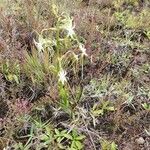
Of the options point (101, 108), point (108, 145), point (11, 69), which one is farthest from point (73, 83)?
point (108, 145)

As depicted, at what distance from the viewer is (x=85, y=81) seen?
10.4 feet

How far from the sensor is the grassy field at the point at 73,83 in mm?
2729

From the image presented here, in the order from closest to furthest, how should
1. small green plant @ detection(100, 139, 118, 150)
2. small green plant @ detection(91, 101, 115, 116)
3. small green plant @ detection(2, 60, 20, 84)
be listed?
small green plant @ detection(100, 139, 118, 150) → small green plant @ detection(91, 101, 115, 116) → small green plant @ detection(2, 60, 20, 84)

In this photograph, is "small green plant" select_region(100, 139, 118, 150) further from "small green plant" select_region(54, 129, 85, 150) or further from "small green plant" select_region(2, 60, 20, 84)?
"small green plant" select_region(2, 60, 20, 84)

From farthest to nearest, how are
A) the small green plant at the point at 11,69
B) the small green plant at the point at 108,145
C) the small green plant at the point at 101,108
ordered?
the small green plant at the point at 11,69 < the small green plant at the point at 101,108 < the small green plant at the point at 108,145

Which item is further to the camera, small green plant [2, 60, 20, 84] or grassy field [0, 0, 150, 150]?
small green plant [2, 60, 20, 84]

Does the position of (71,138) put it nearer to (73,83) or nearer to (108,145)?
(108,145)

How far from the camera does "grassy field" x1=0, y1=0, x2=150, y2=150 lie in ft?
8.95

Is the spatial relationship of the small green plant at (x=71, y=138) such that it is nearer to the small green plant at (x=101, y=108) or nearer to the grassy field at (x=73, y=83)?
the grassy field at (x=73, y=83)

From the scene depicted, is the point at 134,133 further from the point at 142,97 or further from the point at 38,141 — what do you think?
the point at 38,141

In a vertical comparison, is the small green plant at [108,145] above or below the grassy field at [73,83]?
below

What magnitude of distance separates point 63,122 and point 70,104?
0.17 meters

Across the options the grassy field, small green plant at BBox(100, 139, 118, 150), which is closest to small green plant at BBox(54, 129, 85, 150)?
the grassy field

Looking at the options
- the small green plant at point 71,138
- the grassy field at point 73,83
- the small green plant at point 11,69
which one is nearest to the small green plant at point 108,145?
the grassy field at point 73,83
